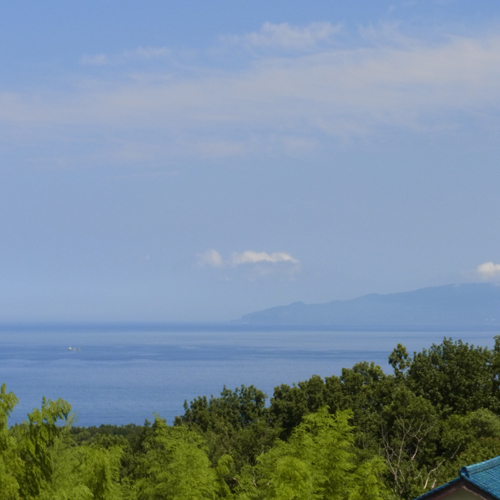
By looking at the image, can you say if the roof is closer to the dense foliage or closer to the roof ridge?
the roof ridge

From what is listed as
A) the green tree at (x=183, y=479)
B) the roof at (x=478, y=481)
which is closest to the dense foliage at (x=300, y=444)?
the green tree at (x=183, y=479)

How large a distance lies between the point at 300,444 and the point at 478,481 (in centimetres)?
1069

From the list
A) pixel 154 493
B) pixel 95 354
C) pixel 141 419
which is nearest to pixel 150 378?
pixel 141 419

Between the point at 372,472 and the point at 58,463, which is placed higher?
the point at 58,463

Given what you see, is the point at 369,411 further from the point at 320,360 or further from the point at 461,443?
the point at 320,360

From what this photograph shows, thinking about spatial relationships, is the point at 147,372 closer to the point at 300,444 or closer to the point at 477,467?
the point at 300,444

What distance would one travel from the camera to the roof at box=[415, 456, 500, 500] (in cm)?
611

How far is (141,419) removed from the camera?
8369 cm

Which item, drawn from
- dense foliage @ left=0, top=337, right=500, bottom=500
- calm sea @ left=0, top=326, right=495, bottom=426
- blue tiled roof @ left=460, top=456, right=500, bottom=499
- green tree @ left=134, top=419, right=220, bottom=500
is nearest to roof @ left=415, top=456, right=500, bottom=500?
blue tiled roof @ left=460, top=456, right=500, bottom=499

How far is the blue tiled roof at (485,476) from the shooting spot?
6125 mm

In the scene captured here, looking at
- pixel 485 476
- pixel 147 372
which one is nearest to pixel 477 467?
pixel 485 476

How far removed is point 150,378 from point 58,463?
10391 cm

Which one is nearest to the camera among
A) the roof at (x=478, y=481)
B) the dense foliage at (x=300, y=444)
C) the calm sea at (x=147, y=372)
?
the roof at (x=478, y=481)

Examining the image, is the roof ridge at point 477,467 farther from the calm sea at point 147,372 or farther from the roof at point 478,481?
the calm sea at point 147,372
